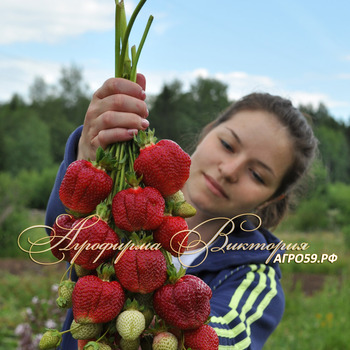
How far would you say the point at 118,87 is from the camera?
0.89 metres

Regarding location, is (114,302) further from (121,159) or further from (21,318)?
(21,318)

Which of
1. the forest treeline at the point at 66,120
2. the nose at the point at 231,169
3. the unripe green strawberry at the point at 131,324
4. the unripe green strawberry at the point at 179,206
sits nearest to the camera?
the unripe green strawberry at the point at 131,324

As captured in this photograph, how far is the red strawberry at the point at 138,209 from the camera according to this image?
29.4 inches

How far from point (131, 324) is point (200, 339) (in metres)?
0.15

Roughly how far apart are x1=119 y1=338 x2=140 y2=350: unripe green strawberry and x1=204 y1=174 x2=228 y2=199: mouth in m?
0.87

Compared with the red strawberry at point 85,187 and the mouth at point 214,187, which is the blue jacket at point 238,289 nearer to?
the mouth at point 214,187

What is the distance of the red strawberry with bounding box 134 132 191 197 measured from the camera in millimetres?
794

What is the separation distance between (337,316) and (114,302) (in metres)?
3.57

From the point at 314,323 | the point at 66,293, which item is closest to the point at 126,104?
the point at 66,293

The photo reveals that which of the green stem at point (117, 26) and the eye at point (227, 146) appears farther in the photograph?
the eye at point (227, 146)

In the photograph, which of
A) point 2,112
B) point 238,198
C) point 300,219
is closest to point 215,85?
point 2,112

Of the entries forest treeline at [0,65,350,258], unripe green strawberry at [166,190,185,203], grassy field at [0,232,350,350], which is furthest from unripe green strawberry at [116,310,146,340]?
forest treeline at [0,65,350,258]

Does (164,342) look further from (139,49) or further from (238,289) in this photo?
(238,289)

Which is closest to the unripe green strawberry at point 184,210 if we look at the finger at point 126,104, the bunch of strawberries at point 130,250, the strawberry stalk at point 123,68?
the bunch of strawberries at point 130,250
